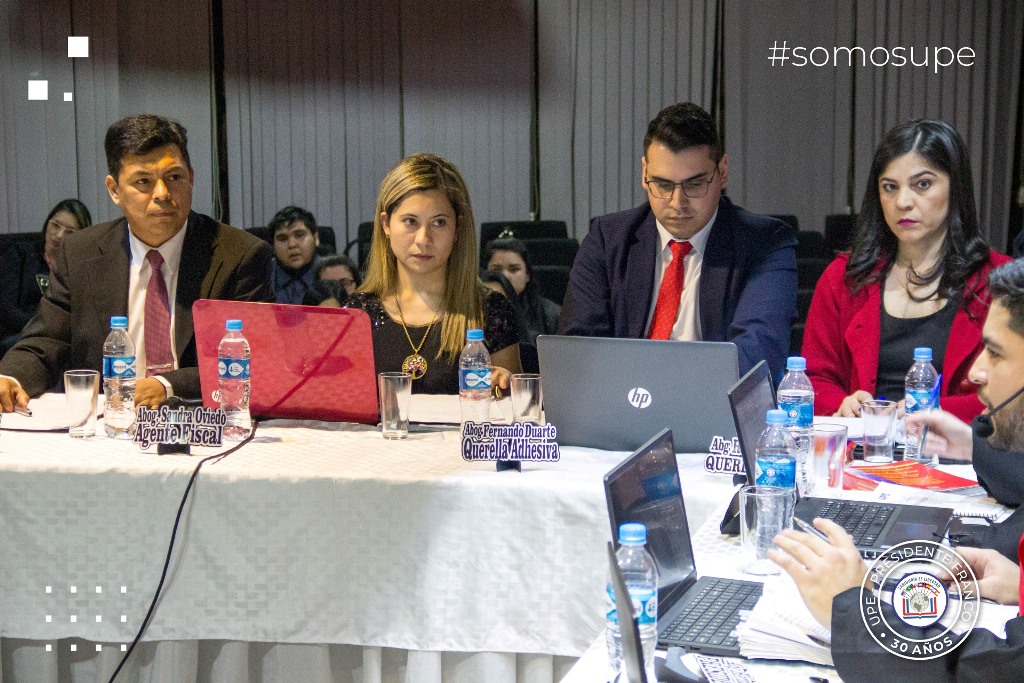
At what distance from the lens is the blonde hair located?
9.30ft

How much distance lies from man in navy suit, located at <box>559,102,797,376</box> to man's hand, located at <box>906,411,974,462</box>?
0.61 metres

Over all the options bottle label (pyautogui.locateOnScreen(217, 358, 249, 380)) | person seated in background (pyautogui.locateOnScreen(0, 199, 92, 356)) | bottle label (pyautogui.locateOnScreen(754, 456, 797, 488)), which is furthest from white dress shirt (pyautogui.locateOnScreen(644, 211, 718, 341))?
person seated in background (pyautogui.locateOnScreen(0, 199, 92, 356))

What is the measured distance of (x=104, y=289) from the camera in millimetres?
2967

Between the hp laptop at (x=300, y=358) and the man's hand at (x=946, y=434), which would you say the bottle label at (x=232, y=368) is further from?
the man's hand at (x=946, y=434)

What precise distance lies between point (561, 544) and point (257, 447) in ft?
2.35

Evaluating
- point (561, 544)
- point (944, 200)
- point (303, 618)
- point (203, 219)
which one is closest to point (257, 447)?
point (303, 618)

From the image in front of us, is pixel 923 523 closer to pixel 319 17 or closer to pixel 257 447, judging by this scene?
pixel 257 447

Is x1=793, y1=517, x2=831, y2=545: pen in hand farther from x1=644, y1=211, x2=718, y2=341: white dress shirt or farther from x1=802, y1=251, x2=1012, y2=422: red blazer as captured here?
x1=644, y1=211, x2=718, y2=341: white dress shirt

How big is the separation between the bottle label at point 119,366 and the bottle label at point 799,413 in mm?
1446

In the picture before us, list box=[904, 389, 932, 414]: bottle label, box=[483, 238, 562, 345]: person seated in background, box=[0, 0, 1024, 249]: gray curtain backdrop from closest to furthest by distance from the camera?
box=[904, 389, 932, 414]: bottle label
box=[483, 238, 562, 345]: person seated in background
box=[0, 0, 1024, 249]: gray curtain backdrop

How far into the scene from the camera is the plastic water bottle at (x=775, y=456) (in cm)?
178

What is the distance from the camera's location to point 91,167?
22.1 feet

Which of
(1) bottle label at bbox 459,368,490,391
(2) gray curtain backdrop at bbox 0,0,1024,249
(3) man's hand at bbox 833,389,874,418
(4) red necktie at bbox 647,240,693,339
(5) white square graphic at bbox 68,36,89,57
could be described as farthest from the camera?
(5) white square graphic at bbox 68,36,89,57

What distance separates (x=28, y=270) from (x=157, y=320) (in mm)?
2815
